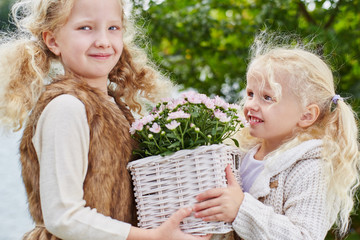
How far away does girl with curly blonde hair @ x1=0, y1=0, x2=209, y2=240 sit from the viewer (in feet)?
5.60

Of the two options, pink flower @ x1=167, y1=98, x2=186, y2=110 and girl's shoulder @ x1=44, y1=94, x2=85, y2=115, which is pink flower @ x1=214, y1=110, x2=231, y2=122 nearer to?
pink flower @ x1=167, y1=98, x2=186, y2=110

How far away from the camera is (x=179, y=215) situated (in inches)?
68.1

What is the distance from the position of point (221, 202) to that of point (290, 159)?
1.23ft

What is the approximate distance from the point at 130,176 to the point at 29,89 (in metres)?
0.52

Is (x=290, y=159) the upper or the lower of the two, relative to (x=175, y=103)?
lower

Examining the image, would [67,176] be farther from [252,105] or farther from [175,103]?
[252,105]

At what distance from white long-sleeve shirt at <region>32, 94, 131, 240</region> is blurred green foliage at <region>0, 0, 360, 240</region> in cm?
166

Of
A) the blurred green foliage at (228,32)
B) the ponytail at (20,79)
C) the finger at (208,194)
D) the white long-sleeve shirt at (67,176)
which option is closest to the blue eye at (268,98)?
the finger at (208,194)

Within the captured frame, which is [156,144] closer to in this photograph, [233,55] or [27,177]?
[27,177]

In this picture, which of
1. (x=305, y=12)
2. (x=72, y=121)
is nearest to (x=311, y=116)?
(x=72, y=121)

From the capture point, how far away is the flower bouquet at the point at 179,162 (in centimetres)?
174

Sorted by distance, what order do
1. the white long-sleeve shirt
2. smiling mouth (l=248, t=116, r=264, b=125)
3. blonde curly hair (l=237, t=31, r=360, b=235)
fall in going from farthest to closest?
smiling mouth (l=248, t=116, r=264, b=125) < blonde curly hair (l=237, t=31, r=360, b=235) < the white long-sleeve shirt

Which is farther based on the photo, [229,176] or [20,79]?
[20,79]

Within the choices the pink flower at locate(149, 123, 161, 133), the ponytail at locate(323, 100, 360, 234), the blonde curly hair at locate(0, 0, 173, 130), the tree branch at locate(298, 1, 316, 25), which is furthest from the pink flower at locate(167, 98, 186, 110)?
the tree branch at locate(298, 1, 316, 25)
